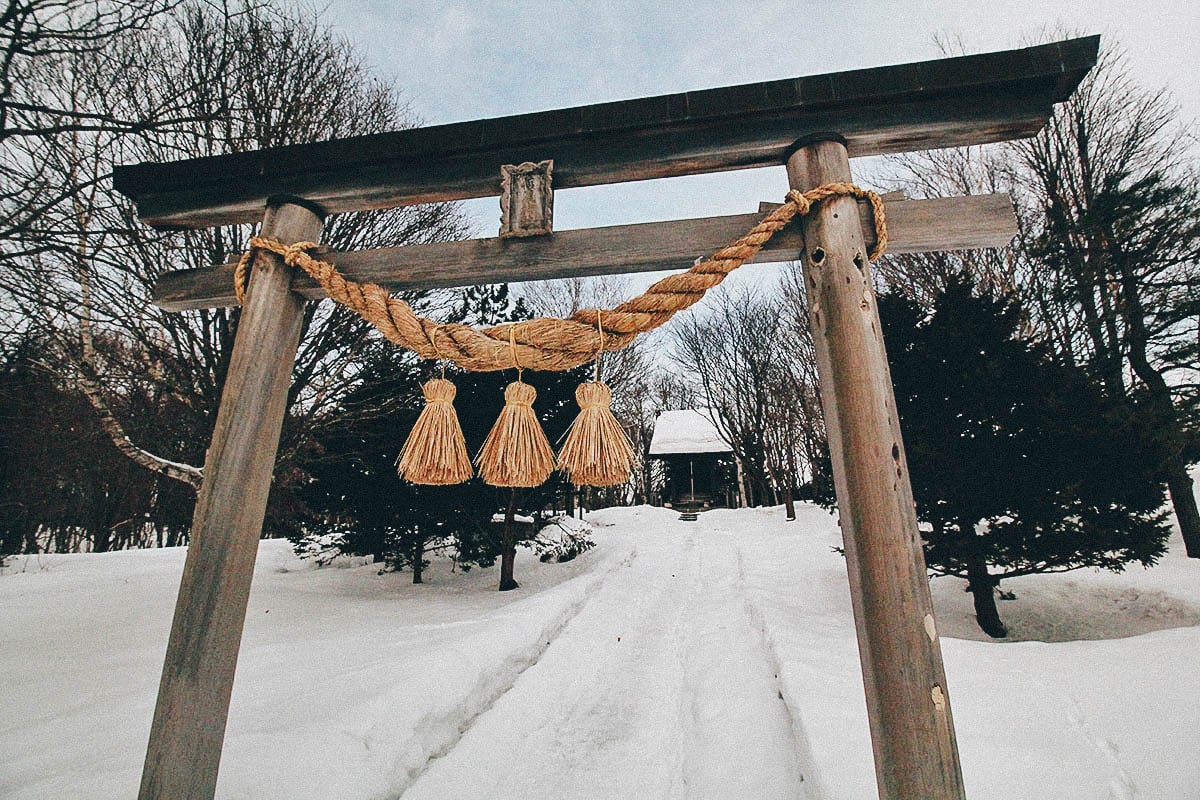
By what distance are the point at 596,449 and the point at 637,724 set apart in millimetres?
2031

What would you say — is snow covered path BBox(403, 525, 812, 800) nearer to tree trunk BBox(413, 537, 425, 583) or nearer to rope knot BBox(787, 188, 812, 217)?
rope knot BBox(787, 188, 812, 217)

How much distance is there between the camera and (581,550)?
27.6 ft

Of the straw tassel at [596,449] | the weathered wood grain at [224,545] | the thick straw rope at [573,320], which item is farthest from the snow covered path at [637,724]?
the thick straw rope at [573,320]

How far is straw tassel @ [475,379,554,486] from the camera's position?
1.70 m

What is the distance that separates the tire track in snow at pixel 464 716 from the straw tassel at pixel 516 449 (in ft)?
5.12

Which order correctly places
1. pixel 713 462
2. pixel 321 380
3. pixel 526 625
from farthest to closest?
pixel 713 462, pixel 321 380, pixel 526 625

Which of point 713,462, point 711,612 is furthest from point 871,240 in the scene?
point 713,462

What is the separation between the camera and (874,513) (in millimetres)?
1370

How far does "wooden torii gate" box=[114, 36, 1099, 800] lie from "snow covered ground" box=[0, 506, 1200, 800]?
904 millimetres

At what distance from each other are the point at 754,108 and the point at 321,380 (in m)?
5.93

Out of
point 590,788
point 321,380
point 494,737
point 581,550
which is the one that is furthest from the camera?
point 581,550

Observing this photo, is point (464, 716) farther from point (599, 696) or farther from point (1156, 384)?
point (1156, 384)

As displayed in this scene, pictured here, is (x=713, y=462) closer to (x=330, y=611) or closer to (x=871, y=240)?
(x=330, y=611)

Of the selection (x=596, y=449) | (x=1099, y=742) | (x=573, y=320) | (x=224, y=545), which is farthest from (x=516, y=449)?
(x=1099, y=742)
